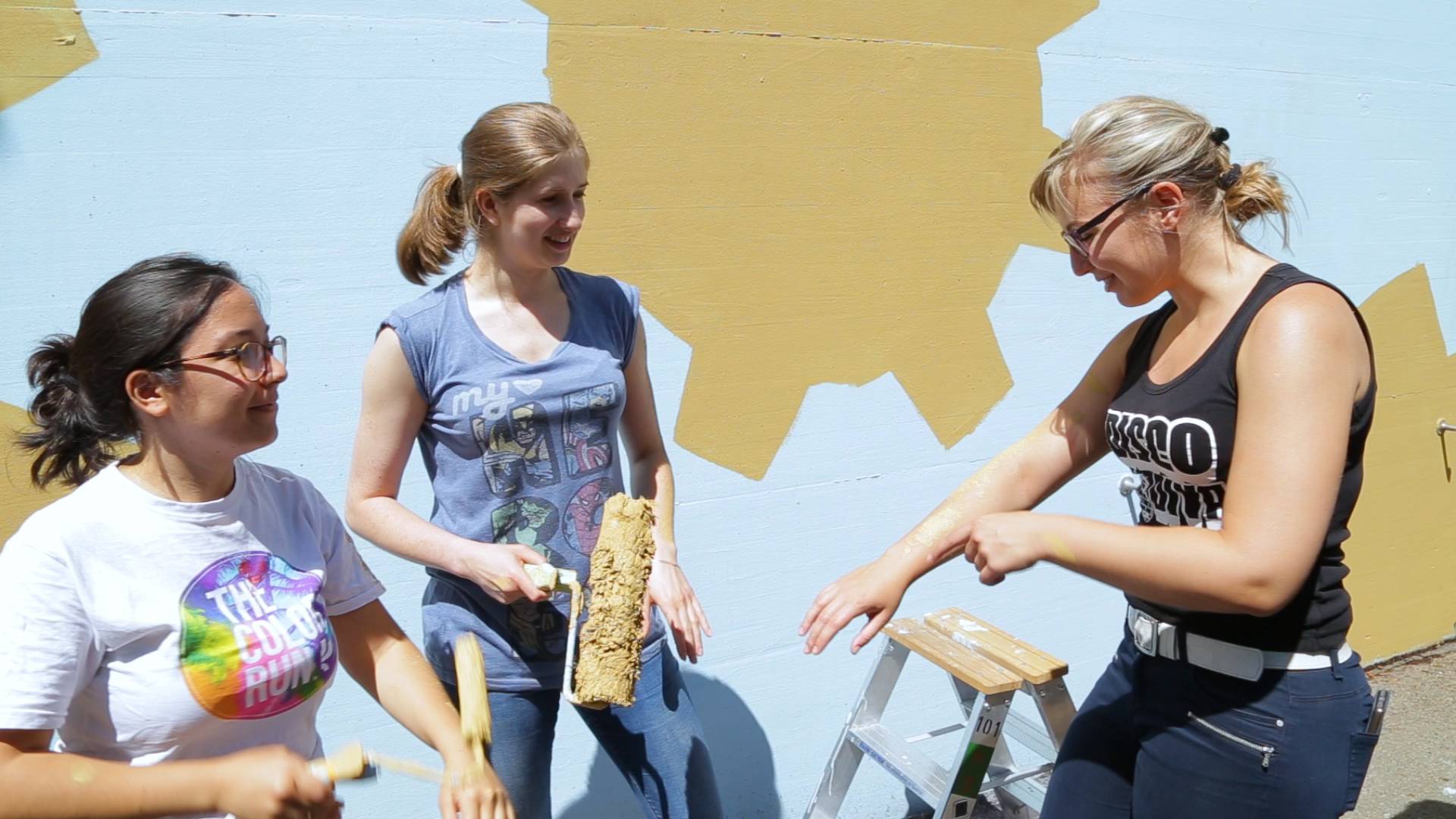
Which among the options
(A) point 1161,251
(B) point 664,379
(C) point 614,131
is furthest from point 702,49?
(A) point 1161,251

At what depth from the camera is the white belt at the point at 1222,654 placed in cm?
188

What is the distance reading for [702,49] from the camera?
319 centimetres

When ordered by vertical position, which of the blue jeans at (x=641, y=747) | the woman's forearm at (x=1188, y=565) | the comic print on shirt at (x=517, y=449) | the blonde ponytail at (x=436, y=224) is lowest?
the blue jeans at (x=641, y=747)

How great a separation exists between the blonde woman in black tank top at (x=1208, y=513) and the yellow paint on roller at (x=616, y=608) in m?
0.35

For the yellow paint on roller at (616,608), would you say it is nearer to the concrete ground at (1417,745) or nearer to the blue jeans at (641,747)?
the blue jeans at (641,747)

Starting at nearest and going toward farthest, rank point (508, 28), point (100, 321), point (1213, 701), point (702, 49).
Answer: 1. point (100, 321)
2. point (1213, 701)
3. point (508, 28)
4. point (702, 49)

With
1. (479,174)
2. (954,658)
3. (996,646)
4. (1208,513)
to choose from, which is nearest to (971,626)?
(996,646)

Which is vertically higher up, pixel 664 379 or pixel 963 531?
pixel 963 531

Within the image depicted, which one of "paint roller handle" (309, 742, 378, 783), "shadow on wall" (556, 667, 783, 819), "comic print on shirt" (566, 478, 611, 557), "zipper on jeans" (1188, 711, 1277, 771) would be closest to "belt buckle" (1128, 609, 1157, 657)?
"zipper on jeans" (1188, 711, 1277, 771)

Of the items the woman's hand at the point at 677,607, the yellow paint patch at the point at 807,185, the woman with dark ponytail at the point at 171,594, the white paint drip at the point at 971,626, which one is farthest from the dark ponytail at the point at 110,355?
the white paint drip at the point at 971,626

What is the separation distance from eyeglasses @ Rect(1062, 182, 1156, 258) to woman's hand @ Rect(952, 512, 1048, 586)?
0.54 metres

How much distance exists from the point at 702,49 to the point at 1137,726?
2.19 metres

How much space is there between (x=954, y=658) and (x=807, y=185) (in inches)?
59.6

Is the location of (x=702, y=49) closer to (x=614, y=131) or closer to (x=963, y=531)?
(x=614, y=131)
